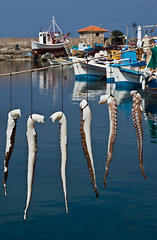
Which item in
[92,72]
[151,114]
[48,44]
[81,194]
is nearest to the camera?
[81,194]

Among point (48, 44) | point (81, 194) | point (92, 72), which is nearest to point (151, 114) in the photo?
point (81, 194)

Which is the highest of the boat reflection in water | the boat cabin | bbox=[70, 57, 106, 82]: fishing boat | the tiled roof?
the tiled roof

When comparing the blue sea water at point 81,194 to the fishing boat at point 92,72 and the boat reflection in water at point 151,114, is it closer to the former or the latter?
the boat reflection in water at point 151,114

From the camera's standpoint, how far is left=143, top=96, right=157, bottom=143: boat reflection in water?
2869 cm

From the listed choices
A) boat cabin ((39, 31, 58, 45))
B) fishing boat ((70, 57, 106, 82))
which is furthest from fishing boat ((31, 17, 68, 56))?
fishing boat ((70, 57, 106, 82))

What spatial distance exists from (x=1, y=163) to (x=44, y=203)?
5.63 meters

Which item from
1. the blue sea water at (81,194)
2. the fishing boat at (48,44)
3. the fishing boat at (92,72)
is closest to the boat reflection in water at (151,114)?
the blue sea water at (81,194)

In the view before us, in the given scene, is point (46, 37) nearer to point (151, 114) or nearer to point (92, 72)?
point (92, 72)

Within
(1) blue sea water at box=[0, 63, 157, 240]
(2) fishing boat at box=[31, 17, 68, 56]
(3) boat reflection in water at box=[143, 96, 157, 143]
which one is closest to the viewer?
(1) blue sea water at box=[0, 63, 157, 240]

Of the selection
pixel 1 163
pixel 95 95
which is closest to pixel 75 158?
pixel 1 163

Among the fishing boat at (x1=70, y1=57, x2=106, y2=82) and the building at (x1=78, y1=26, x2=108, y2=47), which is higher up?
the building at (x1=78, y1=26, x2=108, y2=47)

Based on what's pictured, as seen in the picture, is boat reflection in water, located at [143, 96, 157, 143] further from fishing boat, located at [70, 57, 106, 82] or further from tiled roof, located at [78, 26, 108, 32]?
tiled roof, located at [78, 26, 108, 32]

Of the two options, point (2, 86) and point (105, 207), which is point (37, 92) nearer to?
point (2, 86)

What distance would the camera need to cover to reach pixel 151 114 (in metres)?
36.6
